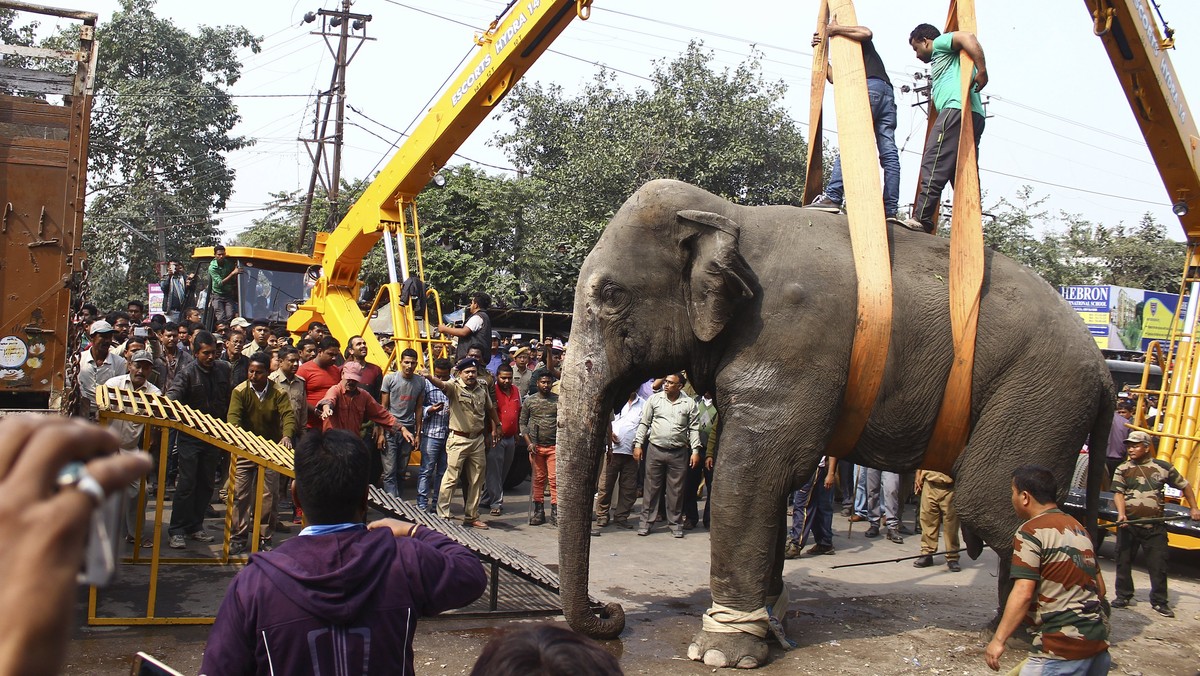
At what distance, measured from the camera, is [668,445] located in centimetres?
→ 1102

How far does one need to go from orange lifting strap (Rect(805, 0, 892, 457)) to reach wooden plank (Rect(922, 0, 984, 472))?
0.48m

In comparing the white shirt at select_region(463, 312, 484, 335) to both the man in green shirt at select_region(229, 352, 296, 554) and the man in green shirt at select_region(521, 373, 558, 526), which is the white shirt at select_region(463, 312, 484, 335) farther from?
the man in green shirt at select_region(229, 352, 296, 554)

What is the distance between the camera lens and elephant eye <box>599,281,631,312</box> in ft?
19.5

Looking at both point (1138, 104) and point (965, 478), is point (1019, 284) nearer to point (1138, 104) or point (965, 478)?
point (965, 478)

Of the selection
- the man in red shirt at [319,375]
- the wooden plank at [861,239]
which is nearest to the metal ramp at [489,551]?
the wooden plank at [861,239]

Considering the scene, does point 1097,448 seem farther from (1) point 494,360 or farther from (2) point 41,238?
(1) point 494,360

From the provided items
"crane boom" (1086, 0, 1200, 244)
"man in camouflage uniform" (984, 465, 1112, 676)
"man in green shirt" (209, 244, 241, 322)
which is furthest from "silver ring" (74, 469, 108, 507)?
"man in green shirt" (209, 244, 241, 322)

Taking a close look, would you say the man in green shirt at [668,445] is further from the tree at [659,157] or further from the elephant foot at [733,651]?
the tree at [659,157]

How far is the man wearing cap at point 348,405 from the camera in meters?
8.99

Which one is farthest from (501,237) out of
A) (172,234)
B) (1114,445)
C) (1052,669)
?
(1052,669)

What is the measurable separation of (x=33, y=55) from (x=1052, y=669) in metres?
7.26

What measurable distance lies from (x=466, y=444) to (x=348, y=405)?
58.0 inches

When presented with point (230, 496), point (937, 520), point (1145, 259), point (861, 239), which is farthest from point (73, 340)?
point (1145, 259)

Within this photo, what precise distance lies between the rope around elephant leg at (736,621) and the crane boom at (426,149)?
24.0 feet
